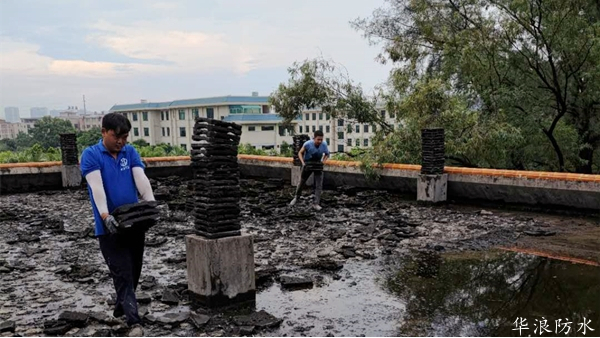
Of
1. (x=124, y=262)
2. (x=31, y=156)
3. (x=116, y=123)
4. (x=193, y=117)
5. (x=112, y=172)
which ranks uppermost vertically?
(x=193, y=117)

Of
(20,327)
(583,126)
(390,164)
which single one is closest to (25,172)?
(390,164)

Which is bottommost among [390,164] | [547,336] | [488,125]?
[547,336]

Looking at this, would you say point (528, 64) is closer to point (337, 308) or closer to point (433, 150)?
point (433, 150)

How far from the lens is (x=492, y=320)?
186 inches

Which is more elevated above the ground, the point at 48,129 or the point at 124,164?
the point at 48,129

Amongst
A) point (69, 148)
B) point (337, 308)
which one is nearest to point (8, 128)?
point (69, 148)

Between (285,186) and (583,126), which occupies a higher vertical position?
(583,126)

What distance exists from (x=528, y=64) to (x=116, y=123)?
12935mm

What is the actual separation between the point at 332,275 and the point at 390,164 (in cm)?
692

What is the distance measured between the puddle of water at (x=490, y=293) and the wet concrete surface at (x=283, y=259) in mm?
63

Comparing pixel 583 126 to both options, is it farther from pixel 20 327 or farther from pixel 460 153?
pixel 20 327

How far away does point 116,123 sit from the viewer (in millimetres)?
4246

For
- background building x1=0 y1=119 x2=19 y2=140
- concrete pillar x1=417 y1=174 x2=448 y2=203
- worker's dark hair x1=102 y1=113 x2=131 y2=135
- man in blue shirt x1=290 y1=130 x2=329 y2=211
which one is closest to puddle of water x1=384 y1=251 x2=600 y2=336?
worker's dark hair x1=102 y1=113 x2=131 y2=135
